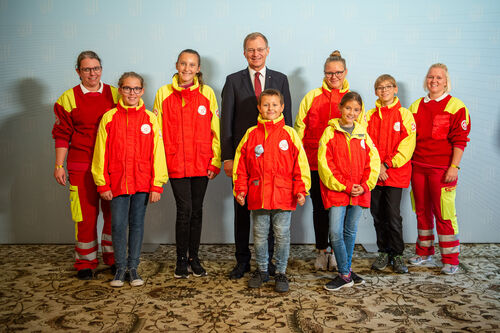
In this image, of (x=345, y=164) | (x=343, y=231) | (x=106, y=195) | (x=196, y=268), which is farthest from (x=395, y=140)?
(x=106, y=195)

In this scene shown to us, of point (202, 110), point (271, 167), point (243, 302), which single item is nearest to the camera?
point (243, 302)

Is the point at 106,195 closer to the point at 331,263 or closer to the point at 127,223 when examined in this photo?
the point at 127,223

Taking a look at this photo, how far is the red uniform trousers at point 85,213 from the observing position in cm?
275

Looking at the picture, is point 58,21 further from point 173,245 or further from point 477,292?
point 477,292

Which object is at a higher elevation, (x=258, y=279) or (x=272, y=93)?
(x=272, y=93)

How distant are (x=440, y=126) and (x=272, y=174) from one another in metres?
1.20

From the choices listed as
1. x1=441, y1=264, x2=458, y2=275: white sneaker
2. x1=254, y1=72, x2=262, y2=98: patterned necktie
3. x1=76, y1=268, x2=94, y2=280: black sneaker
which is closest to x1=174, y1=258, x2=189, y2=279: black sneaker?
x1=76, y1=268, x2=94, y2=280: black sneaker

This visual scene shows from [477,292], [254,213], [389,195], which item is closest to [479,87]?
[389,195]

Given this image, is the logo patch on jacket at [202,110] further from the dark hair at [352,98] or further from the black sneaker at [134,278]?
the black sneaker at [134,278]

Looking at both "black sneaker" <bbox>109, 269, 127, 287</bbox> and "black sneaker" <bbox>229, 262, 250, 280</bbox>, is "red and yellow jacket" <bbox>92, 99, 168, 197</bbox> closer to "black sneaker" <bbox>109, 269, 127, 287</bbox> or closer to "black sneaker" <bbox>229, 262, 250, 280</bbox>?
"black sneaker" <bbox>109, 269, 127, 287</bbox>

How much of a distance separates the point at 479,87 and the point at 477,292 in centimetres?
171

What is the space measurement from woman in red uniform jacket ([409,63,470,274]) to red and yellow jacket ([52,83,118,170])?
207cm

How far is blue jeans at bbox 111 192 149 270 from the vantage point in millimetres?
2592

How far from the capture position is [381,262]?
9.54 feet
